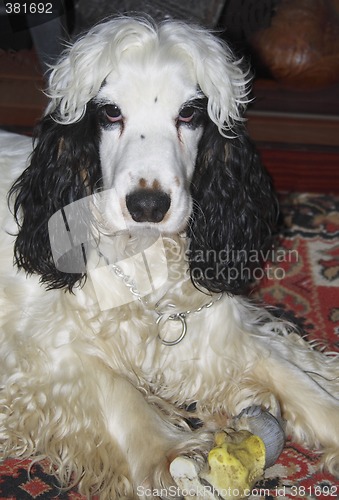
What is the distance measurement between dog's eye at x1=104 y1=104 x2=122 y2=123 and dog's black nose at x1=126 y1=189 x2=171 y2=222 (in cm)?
26

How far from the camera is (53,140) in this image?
2.44m

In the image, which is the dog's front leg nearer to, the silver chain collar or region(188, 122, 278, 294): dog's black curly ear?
the silver chain collar

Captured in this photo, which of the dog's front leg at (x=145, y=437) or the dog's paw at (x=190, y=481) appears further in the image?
the dog's front leg at (x=145, y=437)

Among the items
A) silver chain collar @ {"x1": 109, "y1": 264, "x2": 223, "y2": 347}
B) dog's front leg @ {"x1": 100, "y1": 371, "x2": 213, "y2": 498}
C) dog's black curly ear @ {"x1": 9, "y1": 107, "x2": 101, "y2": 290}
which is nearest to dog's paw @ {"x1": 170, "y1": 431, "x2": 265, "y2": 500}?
dog's front leg @ {"x1": 100, "y1": 371, "x2": 213, "y2": 498}

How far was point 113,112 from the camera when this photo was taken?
2.25m

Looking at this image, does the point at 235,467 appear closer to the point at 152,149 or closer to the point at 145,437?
the point at 145,437

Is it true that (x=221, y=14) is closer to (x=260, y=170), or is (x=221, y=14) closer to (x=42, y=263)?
(x=260, y=170)

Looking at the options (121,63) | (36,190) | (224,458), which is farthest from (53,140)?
(224,458)

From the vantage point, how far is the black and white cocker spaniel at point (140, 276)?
2230mm

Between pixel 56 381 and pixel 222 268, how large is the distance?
2.11 ft

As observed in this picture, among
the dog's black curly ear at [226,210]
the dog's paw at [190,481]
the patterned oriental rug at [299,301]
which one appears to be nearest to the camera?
the dog's paw at [190,481]

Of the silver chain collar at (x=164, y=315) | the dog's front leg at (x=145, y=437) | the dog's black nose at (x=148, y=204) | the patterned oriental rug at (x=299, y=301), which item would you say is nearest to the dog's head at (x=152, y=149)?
the dog's black nose at (x=148, y=204)

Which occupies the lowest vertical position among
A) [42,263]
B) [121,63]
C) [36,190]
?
[42,263]

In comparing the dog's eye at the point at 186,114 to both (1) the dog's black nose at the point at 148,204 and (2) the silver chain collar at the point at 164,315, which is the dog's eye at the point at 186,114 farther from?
(2) the silver chain collar at the point at 164,315
